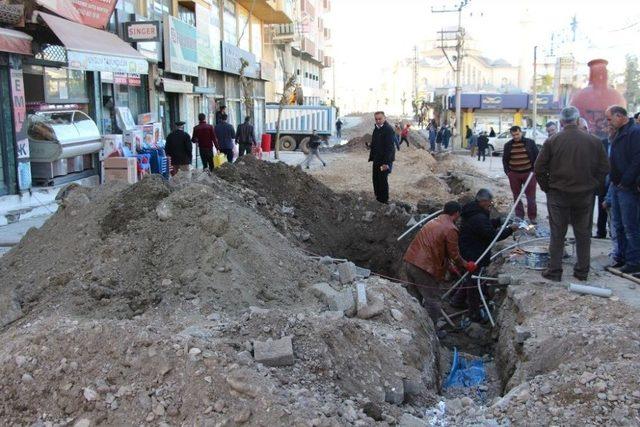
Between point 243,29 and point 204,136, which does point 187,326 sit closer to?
point 204,136

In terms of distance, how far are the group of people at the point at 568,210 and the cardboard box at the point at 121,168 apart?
7.80m

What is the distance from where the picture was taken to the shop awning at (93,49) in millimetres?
11407

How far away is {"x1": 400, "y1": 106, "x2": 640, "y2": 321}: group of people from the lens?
681 cm

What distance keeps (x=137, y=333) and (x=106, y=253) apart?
2432 millimetres

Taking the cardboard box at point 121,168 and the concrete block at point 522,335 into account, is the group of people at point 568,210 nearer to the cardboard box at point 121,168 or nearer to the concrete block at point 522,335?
the concrete block at point 522,335

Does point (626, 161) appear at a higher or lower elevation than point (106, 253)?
higher

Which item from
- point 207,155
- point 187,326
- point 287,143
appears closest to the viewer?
point 187,326

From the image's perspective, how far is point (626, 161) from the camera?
281 inches

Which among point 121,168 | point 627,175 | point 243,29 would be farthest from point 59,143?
point 243,29

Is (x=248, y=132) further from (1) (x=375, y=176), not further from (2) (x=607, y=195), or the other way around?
(2) (x=607, y=195)

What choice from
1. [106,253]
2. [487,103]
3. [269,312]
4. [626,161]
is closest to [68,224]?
[106,253]

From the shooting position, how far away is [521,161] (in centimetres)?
1016

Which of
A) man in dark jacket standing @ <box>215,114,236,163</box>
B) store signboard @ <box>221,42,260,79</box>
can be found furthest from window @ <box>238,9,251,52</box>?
man in dark jacket standing @ <box>215,114,236,163</box>

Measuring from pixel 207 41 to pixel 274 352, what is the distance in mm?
21219
